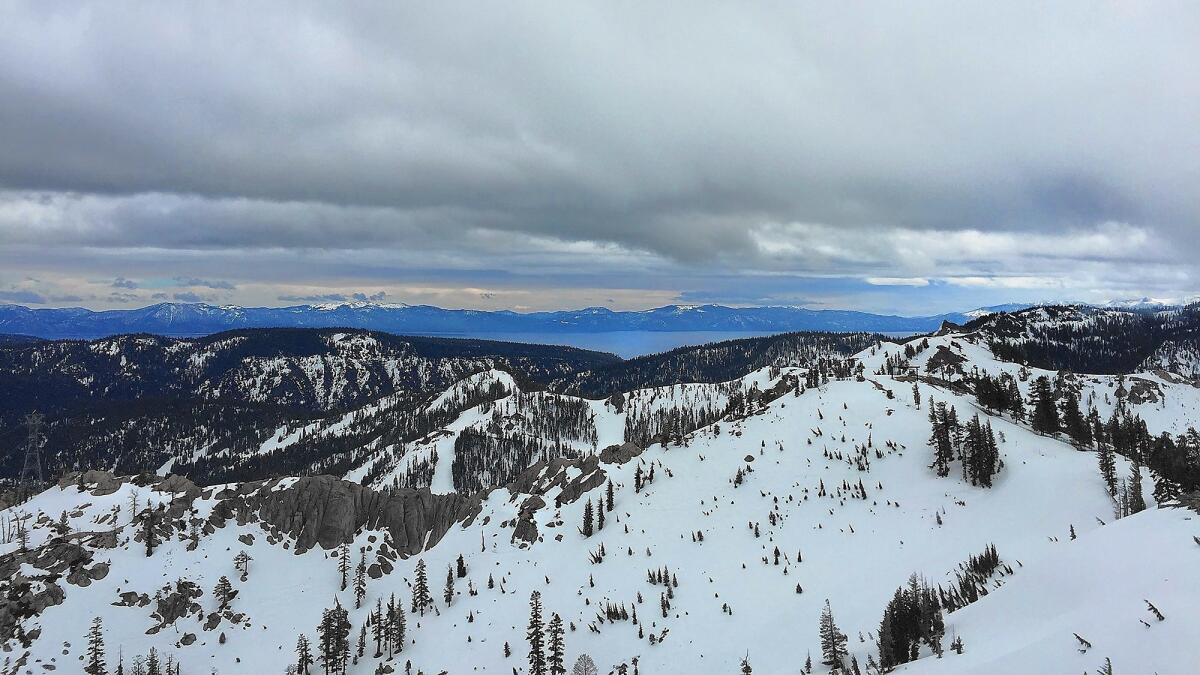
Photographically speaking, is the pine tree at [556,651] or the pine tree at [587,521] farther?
the pine tree at [587,521]

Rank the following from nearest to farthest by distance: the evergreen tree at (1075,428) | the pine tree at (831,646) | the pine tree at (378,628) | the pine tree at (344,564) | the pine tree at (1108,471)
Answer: the pine tree at (831,646)
the pine tree at (1108,471)
the pine tree at (378,628)
the pine tree at (344,564)
the evergreen tree at (1075,428)

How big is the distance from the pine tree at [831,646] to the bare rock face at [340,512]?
7344 cm

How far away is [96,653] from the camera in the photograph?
2660 inches

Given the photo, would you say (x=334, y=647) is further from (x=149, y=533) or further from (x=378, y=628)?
(x=149, y=533)

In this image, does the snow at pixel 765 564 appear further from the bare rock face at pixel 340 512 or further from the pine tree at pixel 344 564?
the bare rock face at pixel 340 512

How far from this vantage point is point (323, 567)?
90.6 meters

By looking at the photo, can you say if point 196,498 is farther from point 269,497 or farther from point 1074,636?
point 1074,636

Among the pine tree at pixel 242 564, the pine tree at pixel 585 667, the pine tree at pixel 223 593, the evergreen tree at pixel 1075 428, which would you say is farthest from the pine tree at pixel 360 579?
the evergreen tree at pixel 1075 428

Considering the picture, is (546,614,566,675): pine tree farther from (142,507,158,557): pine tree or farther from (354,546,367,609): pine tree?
(142,507,158,557): pine tree

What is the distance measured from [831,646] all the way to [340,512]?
8849cm

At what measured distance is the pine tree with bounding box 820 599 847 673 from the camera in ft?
136

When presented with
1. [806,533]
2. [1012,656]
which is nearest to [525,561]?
[806,533]

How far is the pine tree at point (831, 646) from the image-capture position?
41562 millimetres

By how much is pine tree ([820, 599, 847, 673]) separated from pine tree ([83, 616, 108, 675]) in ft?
299
